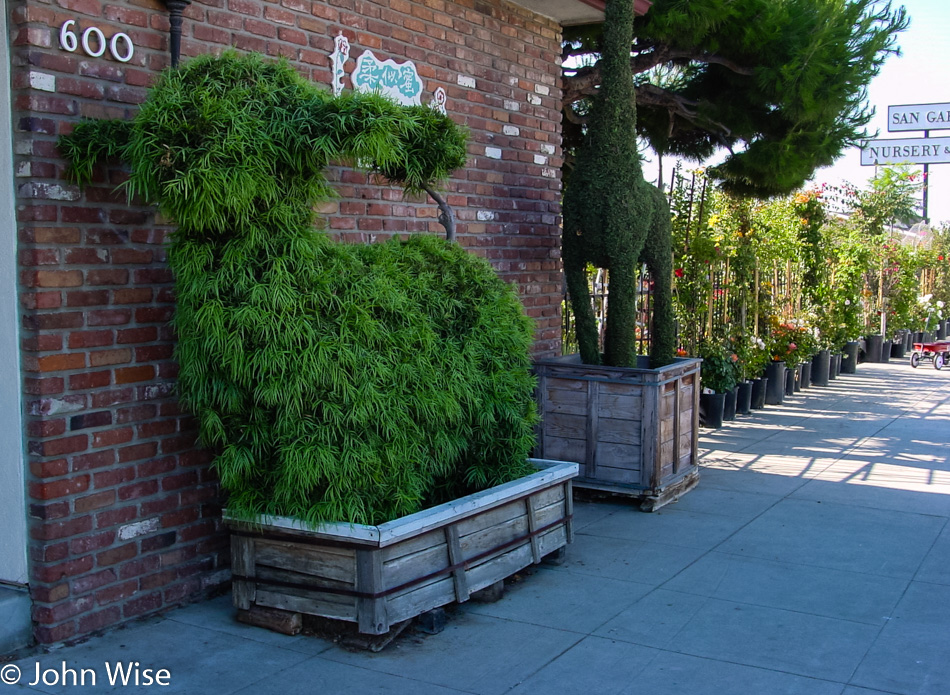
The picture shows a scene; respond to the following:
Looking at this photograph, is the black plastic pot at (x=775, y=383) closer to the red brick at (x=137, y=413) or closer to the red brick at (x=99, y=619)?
the red brick at (x=137, y=413)

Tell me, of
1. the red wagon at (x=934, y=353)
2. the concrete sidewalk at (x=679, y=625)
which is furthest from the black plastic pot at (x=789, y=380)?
the concrete sidewalk at (x=679, y=625)

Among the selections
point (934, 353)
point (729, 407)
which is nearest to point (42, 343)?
point (729, 407)

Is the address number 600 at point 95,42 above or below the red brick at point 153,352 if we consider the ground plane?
above

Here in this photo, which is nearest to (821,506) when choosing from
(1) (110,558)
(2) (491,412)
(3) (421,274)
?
(2) (491,412)

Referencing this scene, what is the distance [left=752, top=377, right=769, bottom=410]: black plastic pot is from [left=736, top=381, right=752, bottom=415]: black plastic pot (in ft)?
1.01

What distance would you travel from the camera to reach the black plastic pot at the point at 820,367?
41.1 ft

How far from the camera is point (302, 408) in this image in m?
3.58

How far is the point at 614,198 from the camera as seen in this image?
19.7 feet

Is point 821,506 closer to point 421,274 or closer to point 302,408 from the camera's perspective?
point 421,274

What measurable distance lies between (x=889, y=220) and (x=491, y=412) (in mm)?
14330

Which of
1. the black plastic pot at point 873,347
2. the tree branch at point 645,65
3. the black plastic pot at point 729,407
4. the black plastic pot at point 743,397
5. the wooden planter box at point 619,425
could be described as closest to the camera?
the wooden planter box at point 619,425

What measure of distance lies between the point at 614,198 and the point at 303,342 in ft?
10.3

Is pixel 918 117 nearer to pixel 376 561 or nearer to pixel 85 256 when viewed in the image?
pixel 376 561

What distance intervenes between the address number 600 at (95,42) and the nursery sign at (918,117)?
17.1m
